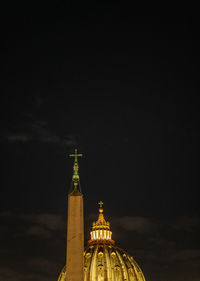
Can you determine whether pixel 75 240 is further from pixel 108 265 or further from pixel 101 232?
pixel 101 232

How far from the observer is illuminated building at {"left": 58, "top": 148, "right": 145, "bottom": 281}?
100188mm

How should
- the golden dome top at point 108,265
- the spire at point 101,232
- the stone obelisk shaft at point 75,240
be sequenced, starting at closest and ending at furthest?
the stone obelisk shaft at point 75,240 < the golden dome top at point 108,265 < the spire at point 101,232

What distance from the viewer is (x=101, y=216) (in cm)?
11312

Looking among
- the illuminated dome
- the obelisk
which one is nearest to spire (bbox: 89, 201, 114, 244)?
the illuminated dome

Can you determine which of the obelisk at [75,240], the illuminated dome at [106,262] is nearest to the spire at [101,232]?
Answer: the illuminated dome at [106,262]

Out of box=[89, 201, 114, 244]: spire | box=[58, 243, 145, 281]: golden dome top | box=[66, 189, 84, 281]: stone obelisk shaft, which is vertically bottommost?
box=[66, 189, 84, 281]: stone obelisk shaft

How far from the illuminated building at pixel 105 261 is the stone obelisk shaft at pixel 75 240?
70809 mm

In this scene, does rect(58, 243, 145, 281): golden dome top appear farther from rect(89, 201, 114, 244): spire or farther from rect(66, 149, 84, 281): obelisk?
rect(66, 149, 84, 281): obelisk

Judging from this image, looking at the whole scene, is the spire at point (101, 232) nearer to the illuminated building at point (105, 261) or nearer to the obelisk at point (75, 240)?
the illuminated building at point (105, 261)

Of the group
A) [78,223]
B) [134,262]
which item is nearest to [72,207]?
[78,223]

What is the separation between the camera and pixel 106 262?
4023 inches

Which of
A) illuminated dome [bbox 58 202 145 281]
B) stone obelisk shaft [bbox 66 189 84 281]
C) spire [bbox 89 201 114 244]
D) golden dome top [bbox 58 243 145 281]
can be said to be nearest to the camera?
stone obelisk shaft [bbox 66 189 84 281]

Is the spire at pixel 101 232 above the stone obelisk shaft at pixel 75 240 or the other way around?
above

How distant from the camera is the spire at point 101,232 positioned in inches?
4316
